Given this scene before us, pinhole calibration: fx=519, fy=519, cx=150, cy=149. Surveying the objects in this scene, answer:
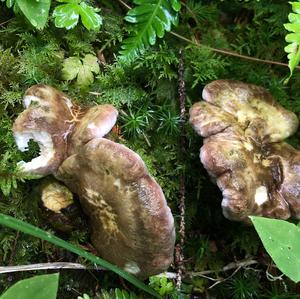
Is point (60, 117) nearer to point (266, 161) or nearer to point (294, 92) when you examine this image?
point (266, 161)

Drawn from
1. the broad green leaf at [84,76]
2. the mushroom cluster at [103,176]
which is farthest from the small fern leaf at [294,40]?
the broad green leaf at [84,76]

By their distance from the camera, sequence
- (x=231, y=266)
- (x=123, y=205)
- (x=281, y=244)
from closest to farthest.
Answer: (x=281, y=244) → (x=123, y=205) → (x=231, y=266)

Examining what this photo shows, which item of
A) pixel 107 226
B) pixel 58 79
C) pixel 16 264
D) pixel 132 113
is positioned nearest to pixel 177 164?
pixel 132 113

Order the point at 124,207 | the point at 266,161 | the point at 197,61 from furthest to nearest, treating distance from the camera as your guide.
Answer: the point at 197,61 < the point at 266,161 < the point at 124,207

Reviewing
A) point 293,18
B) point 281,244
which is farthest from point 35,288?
point 293,18

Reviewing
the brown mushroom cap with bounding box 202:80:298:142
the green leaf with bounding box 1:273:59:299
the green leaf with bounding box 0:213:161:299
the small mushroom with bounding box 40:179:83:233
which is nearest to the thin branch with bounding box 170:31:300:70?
the brown mushroom cap with bounding box 202:80:298:142

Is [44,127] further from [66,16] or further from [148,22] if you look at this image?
[148,22]
